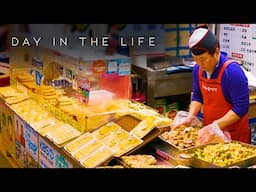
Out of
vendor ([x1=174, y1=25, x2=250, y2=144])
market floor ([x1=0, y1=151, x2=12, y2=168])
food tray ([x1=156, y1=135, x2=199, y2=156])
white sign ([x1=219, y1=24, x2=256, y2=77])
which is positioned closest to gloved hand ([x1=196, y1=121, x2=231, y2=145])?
vendor ([x1=174, y1=25, x2=250, y2=144])

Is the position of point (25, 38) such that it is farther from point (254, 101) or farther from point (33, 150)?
point (254, 101)

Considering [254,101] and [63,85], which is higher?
[63,85]

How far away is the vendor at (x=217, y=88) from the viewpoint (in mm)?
2877

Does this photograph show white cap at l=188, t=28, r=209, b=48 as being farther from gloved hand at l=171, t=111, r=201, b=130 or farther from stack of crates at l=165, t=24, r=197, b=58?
stack of crates at l=165, t=24, r=197, b=58

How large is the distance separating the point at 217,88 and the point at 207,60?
0.77 feet

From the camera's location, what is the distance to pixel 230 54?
177 inches

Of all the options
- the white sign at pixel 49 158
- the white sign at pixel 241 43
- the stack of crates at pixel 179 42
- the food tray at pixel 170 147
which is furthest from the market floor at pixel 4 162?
the white sign at pixel 241 43

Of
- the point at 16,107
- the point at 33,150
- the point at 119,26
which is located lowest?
the point at 33,150

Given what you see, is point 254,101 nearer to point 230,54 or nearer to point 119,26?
point 230,54
